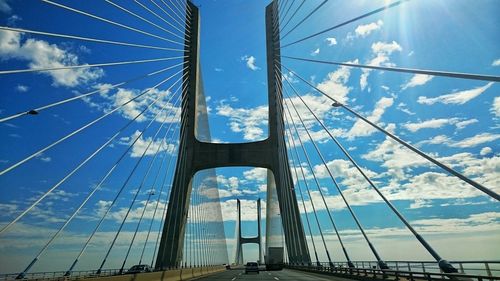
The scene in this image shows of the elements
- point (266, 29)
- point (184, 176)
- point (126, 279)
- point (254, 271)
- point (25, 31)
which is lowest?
point (126, 279)

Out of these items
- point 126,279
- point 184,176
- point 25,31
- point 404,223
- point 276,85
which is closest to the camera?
point 25,31

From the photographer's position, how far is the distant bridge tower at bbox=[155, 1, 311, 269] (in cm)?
3219

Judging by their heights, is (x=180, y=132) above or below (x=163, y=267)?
above

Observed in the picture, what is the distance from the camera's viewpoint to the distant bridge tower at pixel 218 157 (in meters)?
32.2

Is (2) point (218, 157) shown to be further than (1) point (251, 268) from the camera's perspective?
No

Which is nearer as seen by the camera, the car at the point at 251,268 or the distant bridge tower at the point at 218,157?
the distant bridge tower at the point at 218,157

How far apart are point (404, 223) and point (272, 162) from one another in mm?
24831

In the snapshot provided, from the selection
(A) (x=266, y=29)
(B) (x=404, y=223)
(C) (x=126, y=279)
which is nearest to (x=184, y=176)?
(A) (x=266, y=29)

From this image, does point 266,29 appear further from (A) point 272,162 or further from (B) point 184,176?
(B) point 184,176

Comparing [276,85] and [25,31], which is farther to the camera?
[276,85]

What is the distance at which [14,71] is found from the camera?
10672 millimetres

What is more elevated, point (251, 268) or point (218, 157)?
point (218, 157)

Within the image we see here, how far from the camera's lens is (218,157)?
3841 centimetres

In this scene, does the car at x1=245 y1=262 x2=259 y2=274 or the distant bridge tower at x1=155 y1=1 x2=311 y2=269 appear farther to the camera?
the car at x1=245 y1=262 x2=259 y2=274
